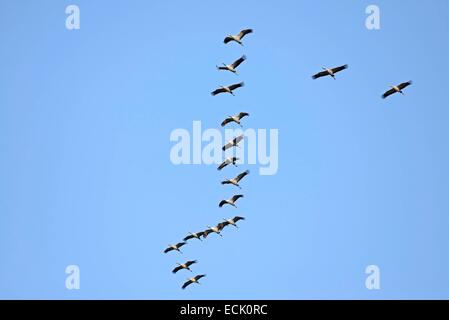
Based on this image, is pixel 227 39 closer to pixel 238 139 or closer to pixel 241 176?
pixel 238 139

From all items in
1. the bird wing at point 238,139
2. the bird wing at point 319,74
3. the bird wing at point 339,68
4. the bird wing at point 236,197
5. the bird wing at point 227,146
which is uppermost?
the bird wing at point 339,68

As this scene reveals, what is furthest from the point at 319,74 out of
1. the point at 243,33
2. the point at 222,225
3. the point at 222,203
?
the point at 222,225

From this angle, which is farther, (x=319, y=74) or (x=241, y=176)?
(x=241, y=176)

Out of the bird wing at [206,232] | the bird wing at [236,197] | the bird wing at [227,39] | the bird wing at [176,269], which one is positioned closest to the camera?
the bird wing at [227,39]

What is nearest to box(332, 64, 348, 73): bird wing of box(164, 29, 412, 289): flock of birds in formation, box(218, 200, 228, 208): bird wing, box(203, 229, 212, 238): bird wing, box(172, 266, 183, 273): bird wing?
box(164, 29, 412, 289): flock of birds in formation

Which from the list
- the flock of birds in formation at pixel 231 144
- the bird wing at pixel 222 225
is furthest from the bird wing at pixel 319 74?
the bird wing at pixel 222 225

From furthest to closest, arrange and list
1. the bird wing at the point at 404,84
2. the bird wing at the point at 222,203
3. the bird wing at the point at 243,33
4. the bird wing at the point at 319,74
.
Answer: the bird wing at the point at 222,203, the bird wing at the point at 404,84, the bird wing at the point at 243,33, the bird wing at the point at 319,74

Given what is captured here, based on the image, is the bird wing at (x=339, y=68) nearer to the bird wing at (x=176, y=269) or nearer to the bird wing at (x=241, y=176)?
the bird wing at (x=241, y=176)

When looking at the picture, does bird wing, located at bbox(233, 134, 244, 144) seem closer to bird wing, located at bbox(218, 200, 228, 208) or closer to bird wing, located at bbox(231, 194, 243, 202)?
bird wing, located at bbox(231, 194, 243, 202)
